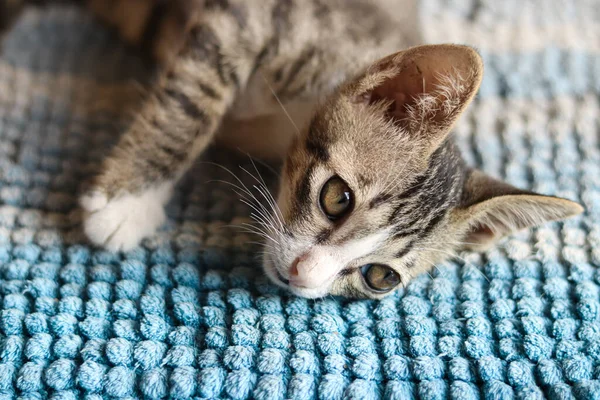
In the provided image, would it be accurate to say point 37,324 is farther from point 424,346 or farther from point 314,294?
point 424,346

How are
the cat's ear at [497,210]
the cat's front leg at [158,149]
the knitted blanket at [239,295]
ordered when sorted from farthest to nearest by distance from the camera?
the cat's front leg at [158,149] → the cat's ear at [497,210] → the knitted blanket at [239,295]

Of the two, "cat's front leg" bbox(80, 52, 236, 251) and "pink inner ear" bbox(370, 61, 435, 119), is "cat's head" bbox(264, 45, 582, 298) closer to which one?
"pink inner ear" bbox(370, 61, 435, 119)

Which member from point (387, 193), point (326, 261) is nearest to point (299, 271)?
point (326, 261)

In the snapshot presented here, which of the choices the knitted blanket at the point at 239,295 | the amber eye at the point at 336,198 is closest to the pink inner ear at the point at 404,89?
the amber eye at the point at 336,198

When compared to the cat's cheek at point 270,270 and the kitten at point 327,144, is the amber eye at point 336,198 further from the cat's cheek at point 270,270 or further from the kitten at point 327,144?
the cat's cheek at point 270,270

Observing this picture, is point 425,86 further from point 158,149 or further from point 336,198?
point 158,149

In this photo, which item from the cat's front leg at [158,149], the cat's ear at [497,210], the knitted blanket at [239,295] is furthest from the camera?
the cat's front leg at [158,149]
